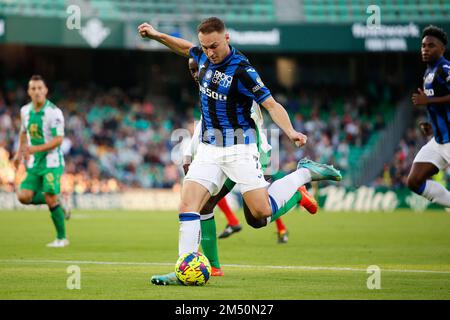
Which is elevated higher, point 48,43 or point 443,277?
point 48,43

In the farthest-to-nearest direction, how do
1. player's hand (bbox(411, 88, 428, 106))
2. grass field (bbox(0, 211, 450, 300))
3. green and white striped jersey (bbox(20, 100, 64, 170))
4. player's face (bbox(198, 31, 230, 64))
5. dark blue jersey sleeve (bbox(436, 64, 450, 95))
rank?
green and white striped jersey (bbox(20, 100, 64, 170)), dark blue jersey sleeve (bbox(436, 64, 450, 95)), player's hand (bbox(411, 88, 428, 106)), player's face (bbox(198, 31, 230, 64)), grass field (bbox(0, 211, 450, 300))

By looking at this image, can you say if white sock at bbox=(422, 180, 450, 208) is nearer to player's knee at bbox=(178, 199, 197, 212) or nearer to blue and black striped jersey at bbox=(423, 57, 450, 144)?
blue and black striped jersey at bbox=(423, 57, 450, 144)

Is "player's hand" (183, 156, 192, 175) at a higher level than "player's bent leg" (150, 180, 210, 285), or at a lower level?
higher

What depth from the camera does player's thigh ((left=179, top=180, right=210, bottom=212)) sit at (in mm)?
8500

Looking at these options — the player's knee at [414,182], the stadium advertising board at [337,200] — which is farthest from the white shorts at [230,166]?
the stadium advertising board at [337,200]

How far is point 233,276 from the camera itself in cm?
941

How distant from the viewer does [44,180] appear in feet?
45.4

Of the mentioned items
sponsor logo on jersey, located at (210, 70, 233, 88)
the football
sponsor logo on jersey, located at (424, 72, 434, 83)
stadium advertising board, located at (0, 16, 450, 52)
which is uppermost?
stadium advertising board, located at (0, 16, 450, 52)

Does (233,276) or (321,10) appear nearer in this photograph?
(233,276)

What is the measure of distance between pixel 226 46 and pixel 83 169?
69.8 ft

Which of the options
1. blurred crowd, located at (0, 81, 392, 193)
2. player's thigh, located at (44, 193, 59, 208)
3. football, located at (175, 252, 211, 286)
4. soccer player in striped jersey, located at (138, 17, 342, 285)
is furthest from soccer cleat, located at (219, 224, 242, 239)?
blurred crowd, located at (0, 81, 392, 193)

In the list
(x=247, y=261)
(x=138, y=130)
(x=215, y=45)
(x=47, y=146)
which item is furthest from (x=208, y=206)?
(x=138, y=130)

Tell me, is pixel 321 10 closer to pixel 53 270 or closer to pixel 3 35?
pixel 3 35

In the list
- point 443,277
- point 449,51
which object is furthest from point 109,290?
point 449,51
